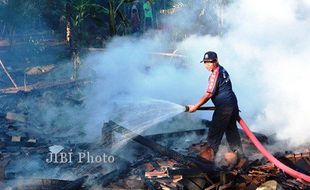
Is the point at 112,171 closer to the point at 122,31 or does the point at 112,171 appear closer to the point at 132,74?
the point at 132,74

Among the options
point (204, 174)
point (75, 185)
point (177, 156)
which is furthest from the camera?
point (177, 156)

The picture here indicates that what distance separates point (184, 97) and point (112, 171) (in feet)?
15.5

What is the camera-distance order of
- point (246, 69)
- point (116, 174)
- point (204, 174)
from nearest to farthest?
point (204, 174) → point (116, 174) → point (246, 69)

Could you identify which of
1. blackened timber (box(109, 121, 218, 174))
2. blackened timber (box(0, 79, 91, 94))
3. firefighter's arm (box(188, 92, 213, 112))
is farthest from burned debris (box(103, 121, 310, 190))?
blackened timber (box(0, 79, 91, 94))

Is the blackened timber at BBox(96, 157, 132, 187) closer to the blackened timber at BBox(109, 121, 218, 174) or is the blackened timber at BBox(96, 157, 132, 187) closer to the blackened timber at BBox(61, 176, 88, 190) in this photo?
the blackened timber at BBox(61, 176, 88, 190)

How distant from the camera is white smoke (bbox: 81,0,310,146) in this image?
864 centimetres

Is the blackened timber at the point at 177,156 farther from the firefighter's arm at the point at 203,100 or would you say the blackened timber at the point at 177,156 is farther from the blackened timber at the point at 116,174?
the firefighter's arm at the point at 203,100

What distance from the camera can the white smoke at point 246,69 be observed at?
8641 mm

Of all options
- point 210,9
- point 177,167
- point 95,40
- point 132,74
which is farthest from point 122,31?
point 177,167

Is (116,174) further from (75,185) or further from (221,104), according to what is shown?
(221,104)

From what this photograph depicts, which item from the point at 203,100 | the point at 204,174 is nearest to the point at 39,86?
the point at 203,100

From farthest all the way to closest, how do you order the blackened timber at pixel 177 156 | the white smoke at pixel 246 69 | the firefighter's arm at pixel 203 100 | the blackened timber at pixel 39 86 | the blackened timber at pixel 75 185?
the blackened timber at pixel 39 86, the white smoke at pixel 246 69, the firefighter's arm at pixel 203 100, the blackened timber at pixel 177 156, the blackened timber at pixel 75 185

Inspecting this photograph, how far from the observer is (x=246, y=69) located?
35.9 feet

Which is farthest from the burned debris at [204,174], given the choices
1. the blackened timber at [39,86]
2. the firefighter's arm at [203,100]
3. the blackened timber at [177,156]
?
the blackened timber at [39,86]
